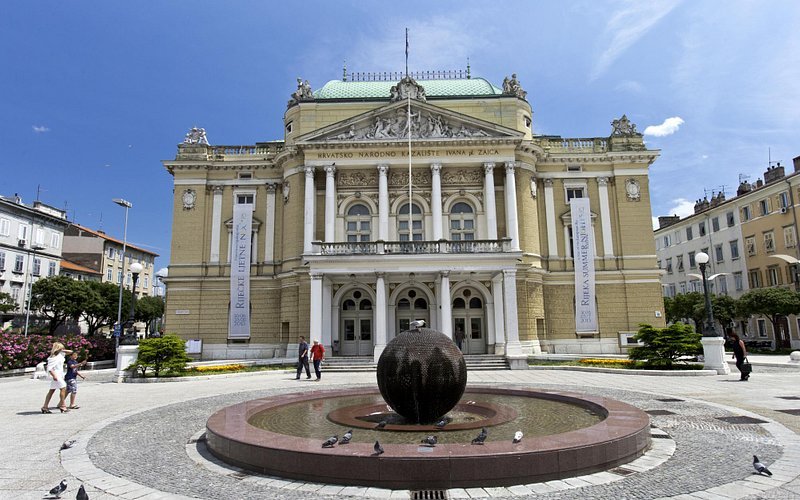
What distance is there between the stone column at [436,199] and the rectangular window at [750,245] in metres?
37.0

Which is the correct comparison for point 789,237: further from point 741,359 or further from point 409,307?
point 409,307

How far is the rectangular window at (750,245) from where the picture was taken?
168ft

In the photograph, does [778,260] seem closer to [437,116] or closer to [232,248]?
[437,116]

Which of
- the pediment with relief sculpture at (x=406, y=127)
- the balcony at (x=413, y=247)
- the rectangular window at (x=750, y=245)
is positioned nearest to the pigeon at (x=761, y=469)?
the balcony at (x=413, y=247)

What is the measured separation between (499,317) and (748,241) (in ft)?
118

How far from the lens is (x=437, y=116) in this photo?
34.7m

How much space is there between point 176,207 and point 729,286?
182 feet

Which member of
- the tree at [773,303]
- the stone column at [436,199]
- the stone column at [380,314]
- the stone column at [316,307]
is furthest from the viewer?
the tree at [773,303]

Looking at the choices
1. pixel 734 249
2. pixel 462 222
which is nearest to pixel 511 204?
pixel 462 222

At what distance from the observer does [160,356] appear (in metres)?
22.5

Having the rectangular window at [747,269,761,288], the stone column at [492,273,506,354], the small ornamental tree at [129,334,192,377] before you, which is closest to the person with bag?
the stone column at [492,273,506,354]

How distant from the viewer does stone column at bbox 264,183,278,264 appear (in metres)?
37.3

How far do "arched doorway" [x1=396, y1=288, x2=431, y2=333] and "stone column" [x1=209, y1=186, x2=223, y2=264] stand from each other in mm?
14225

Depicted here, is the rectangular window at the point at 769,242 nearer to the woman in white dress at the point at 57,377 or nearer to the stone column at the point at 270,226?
the stone column at the point at 270,226
